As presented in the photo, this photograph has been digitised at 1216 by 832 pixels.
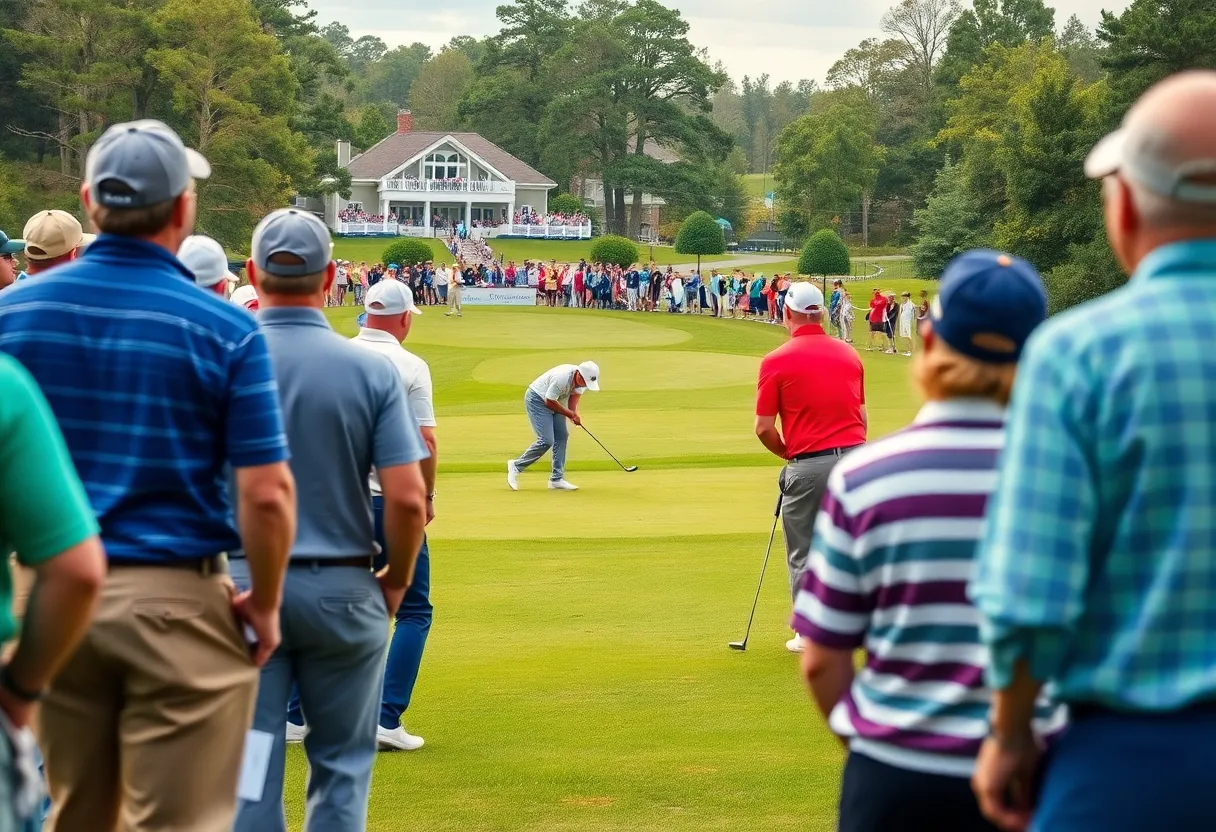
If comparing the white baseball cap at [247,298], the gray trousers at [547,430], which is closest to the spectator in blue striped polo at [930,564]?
the white baseball cap at [247,298]

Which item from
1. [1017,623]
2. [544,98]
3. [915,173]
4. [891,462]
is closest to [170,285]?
[891,462]

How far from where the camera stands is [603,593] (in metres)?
10.4

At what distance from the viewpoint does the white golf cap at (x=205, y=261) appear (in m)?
6.23

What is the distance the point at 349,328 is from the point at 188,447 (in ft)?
125

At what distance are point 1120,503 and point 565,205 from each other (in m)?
96.1

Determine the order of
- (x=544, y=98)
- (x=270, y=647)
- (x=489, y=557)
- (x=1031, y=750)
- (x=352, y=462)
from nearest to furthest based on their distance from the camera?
(x=1031, y=750), (x=270, y=647), (x=352, y=462), (x=489, y=557), (x=544, y=98)

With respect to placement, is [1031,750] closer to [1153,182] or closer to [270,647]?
[1153,182]

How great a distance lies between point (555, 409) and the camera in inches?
642

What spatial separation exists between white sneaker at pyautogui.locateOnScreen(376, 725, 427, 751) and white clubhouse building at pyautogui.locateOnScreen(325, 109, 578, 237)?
293 ft

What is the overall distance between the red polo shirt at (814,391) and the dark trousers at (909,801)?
5.65 meters

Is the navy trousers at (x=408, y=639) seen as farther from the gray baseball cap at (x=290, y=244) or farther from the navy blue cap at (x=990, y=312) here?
the navy blue cap at (x=990, y=312)

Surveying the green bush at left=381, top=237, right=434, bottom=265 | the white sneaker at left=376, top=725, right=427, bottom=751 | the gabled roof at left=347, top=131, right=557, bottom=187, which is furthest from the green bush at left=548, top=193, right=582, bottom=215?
the white sneaker at left=376, top=725, right=427, bottom=751

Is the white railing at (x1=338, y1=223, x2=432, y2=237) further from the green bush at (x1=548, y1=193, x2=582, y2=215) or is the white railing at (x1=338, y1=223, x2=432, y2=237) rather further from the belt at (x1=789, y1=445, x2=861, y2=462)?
the belt at (x1=789, y1=445, x2=861, y2=462)

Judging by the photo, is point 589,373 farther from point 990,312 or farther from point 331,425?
point 990,312
